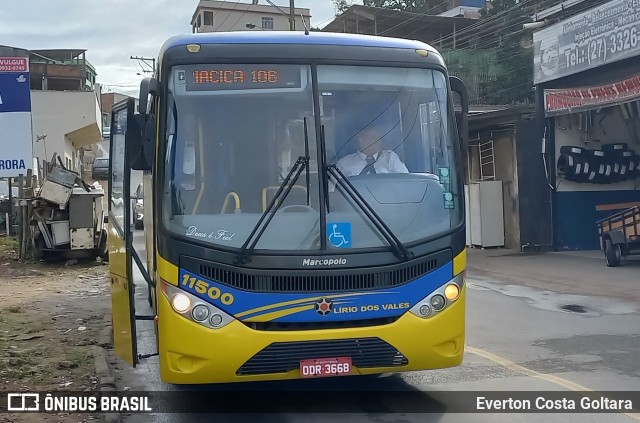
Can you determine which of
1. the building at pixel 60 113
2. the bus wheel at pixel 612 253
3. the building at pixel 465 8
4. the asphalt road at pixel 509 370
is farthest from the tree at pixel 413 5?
the asphalt road at pixel 509 370

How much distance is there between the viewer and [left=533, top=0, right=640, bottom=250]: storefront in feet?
67.7

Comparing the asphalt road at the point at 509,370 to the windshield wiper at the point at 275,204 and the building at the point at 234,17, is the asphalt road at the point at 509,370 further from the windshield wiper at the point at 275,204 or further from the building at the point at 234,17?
the building at the point at 234,17

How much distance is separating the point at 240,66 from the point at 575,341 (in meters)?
5.65

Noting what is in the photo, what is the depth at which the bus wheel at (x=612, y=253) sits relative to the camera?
17.8 metres

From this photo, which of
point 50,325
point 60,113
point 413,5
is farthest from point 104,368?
point 413,5

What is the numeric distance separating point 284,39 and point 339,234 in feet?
5.68

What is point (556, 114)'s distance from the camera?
70.1 feet

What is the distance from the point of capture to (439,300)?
20.3 ft

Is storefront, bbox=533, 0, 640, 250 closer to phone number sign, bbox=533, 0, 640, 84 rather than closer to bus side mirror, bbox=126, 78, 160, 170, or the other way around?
phone number sign, bbox=533, 0, 640, 84

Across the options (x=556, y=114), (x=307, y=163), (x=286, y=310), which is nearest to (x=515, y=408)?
(x=286, y=310)

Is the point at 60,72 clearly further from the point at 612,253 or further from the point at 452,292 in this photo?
the point at 452,292

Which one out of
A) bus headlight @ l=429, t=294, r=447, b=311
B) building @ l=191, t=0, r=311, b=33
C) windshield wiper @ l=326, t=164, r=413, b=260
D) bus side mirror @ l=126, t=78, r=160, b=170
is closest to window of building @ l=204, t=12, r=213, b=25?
building @ l=191, t=0, r=311, b=33

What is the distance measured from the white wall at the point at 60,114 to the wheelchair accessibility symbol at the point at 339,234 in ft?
121

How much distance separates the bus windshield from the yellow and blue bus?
1 centimetres
